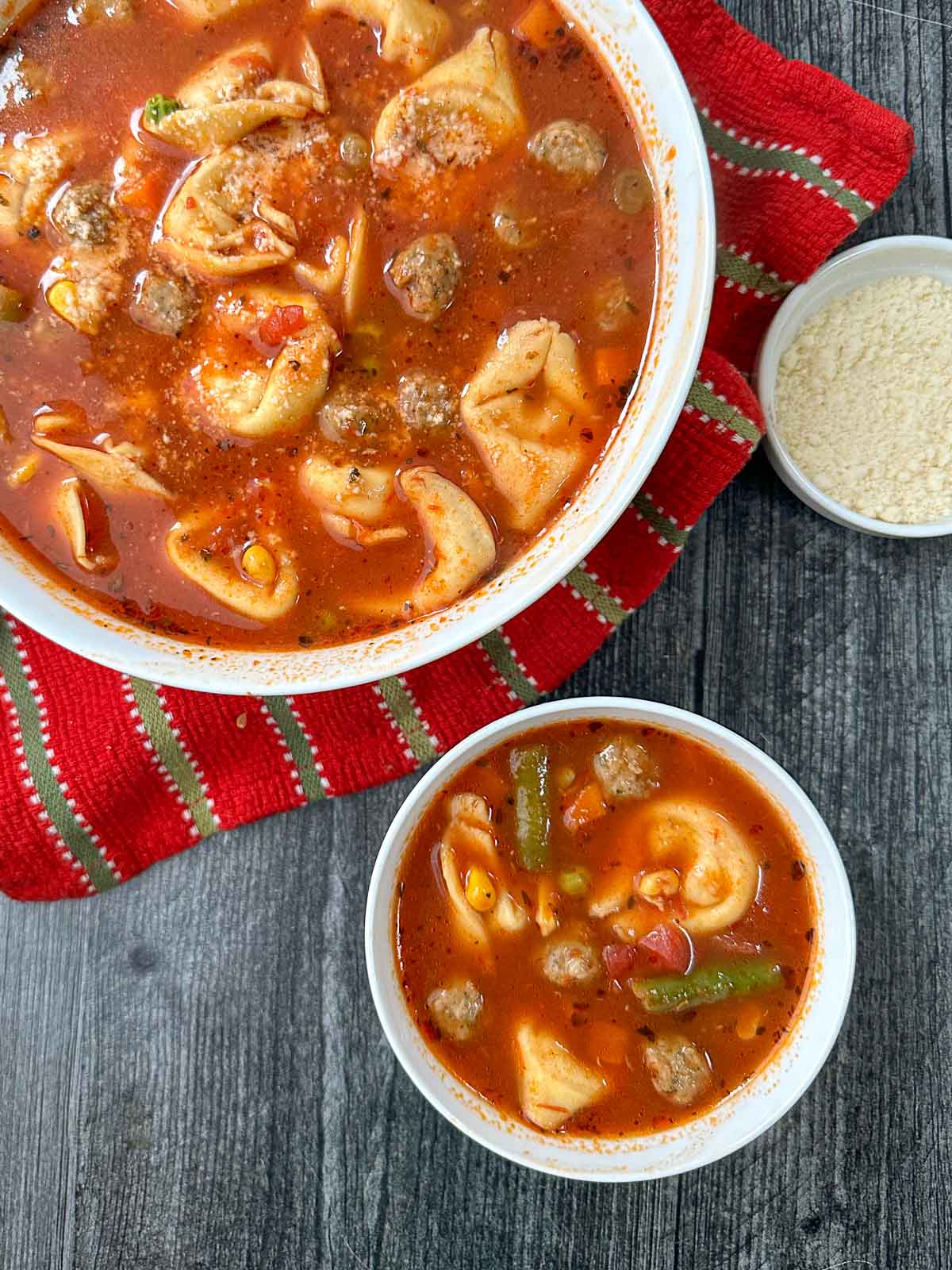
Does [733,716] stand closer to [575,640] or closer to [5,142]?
[575,640]

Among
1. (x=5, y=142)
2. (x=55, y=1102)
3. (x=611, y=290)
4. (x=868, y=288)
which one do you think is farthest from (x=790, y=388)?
(x=55, y=1102)

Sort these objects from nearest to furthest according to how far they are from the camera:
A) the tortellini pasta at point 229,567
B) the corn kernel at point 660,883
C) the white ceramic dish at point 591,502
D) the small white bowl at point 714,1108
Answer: the white ceramic dish at point 591,502 < the tortellini pasta at point 229,567 < the small white bowl at point 714,1108 < the corn kernel at point 660,883

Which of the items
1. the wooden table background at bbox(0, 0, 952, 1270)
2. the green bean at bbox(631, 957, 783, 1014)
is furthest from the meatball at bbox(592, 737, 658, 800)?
the green bean at bbox(631, 957, 783, 1014)

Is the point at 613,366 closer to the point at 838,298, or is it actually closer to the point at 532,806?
the point at 838,298

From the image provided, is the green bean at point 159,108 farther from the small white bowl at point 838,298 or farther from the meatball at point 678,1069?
the meatball at point 678,1069

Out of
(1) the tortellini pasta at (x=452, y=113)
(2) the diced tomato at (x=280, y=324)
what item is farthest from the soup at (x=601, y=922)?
(1) the tortellini pasta at (x=452, y=113)

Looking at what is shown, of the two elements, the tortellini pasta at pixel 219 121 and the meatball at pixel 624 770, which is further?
the meatball at pixel 624 770

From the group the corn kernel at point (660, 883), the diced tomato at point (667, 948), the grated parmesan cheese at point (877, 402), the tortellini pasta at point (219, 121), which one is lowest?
the diced tomato at point (667, 948)

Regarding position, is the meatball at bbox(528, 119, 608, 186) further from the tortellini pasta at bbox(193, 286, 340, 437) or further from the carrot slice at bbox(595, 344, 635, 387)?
the tortellini pasta at bbox(193, 286, 340, 437)

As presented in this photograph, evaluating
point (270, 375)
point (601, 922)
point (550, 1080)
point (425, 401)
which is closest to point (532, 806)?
point (601, 922)
